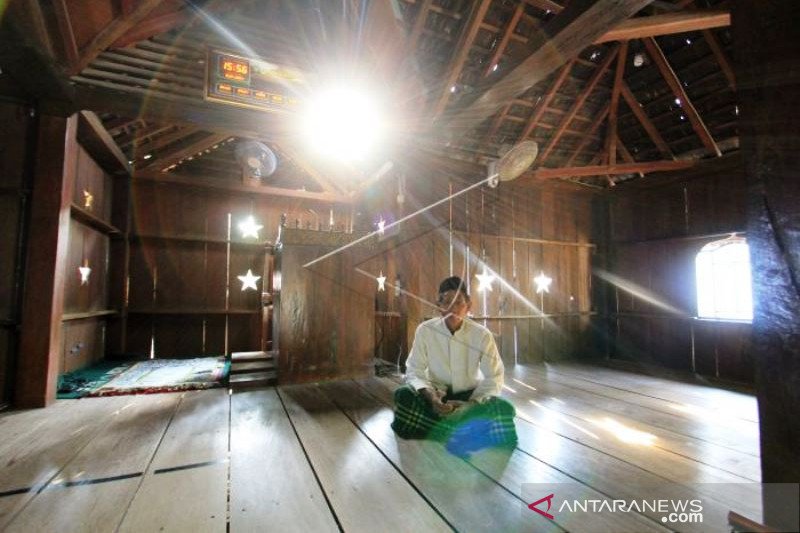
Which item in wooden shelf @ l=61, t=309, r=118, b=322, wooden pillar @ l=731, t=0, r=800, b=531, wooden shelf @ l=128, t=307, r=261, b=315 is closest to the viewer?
wooden pillar @ l=731, t=0, r=800, b=531

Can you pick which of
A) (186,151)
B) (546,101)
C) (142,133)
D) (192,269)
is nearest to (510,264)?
(546,101)

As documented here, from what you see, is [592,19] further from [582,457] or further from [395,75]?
[582,457]

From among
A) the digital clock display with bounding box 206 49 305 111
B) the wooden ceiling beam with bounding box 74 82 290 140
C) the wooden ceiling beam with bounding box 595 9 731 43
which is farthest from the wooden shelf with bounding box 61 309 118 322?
the wooden ceiling beam with bounding box 595 9 731 43

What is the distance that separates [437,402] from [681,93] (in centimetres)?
643

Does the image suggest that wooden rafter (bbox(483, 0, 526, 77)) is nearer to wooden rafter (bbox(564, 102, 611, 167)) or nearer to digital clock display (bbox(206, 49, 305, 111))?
digital clock display (bbox(206, 49, 305, 111))

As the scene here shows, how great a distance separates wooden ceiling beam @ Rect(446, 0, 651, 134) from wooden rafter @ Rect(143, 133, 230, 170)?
550 cm

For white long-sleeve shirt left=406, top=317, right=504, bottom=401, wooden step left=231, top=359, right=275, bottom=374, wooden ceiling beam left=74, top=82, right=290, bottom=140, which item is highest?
wooden ceiling beam left=74, top=82, right=290, bottom=140

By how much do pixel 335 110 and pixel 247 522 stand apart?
4603mm

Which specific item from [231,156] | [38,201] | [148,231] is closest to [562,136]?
[231,156]

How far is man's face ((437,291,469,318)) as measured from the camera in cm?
302

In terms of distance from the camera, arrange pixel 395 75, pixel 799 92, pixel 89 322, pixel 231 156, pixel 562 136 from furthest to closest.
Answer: pixel 231 156 → pixel 562 136 → pixel 89 322 → pixel 395 75 → pixel 799 92

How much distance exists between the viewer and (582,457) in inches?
102

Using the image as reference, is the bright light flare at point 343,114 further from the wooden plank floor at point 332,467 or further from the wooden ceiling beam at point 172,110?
the wooden plank floor at point 332,467

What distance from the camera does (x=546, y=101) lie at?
5836 millimetres
